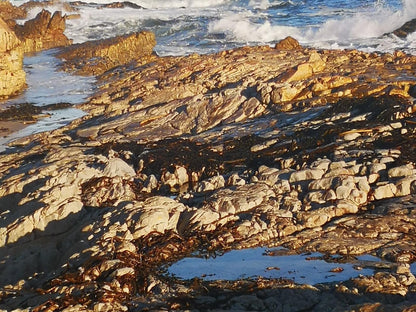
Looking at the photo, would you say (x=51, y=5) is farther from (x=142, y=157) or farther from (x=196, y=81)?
(x=142, y=157)

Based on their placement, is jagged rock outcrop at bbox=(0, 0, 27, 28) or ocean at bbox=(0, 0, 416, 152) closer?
ocean at bbox=(0, 0, 416, 152)

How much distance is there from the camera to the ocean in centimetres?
1895

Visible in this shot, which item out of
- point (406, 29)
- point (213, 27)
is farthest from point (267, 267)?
point (213, 27)

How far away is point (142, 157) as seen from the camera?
9.96 m

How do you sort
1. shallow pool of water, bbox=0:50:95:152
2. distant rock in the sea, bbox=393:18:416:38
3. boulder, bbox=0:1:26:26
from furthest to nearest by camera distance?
boulder, bbox=0:1:26:26, distant rock in the sea, bbox=393:18:416:38, shallow pool of water, bbox=0:50:95:152

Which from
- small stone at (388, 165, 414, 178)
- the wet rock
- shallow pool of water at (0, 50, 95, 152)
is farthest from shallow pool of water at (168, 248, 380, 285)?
shallow pool of water at (0, 50, 95, 152)

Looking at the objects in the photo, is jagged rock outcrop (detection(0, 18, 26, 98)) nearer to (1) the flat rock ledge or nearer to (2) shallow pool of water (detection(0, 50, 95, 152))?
(2) shallow pool of water (detection(0, 50, 95, 152))

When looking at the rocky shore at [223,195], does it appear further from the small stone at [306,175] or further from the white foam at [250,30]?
the white foam at [250,30]

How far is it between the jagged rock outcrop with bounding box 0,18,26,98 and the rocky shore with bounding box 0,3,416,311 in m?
5.40

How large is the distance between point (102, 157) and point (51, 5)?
3322 centimetres

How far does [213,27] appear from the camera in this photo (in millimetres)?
30344

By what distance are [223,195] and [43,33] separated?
23077 mm

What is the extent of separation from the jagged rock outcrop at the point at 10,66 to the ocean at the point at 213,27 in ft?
1.37

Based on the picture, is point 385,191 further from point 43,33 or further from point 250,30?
point 43,33
